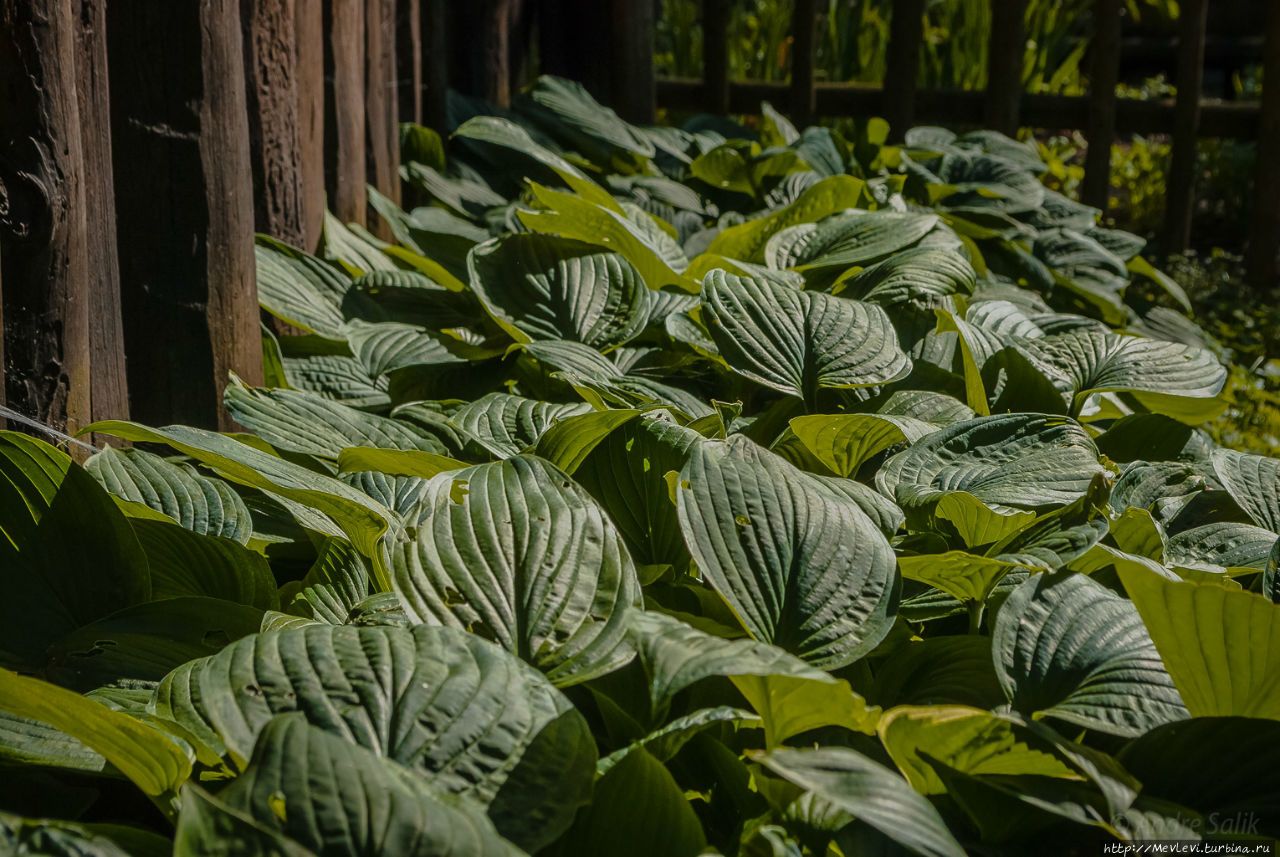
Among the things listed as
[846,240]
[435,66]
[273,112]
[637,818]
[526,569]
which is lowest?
[637,818]

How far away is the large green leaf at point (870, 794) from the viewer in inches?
25.2

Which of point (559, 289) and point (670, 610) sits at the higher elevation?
point (559, 289)

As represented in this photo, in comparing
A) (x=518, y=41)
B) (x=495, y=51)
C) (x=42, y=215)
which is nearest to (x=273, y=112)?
(x=42, y=215)

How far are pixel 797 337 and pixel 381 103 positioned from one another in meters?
1.27

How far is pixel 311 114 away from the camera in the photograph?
1842 millimetres

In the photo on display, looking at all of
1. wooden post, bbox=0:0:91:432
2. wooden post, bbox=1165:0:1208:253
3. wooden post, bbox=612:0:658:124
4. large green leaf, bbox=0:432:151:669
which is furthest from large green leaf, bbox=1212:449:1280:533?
wooden post, bbox=1165:0:1208:253

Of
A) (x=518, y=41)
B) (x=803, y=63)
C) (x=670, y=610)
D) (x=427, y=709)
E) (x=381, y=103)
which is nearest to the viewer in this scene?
(x=427, y=709)

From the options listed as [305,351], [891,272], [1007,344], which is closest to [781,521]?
[1007,344]

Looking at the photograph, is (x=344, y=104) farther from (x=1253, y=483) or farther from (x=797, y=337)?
(x=1253, y=483)

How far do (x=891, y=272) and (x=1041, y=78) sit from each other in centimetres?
519

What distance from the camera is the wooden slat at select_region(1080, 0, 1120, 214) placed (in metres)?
3.65

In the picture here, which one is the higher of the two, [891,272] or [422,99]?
[422,99]

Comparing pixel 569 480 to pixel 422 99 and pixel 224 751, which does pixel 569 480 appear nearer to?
pixel 224 751

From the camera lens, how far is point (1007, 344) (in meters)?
1.52
